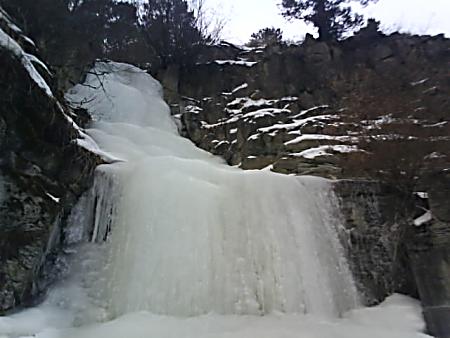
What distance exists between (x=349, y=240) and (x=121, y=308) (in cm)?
293

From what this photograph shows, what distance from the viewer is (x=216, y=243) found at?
195 inches

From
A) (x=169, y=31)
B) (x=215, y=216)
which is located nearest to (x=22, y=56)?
(x=215, y=216)

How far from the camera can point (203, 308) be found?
4.45 metres

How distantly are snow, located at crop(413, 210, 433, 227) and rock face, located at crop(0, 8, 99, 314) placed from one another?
13.9ft

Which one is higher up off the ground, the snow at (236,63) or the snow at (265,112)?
the snow at (236,63)

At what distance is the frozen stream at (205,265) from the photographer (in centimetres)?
416

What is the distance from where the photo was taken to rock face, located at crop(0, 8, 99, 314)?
405cm

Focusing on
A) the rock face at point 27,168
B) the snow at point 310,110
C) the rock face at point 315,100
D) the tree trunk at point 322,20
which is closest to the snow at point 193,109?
the rock face at point 315,100

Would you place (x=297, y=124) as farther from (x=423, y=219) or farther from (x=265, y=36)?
(x=265, y=36)

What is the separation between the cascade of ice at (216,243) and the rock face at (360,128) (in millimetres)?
544

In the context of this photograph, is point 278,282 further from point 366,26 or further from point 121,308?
point 366,26

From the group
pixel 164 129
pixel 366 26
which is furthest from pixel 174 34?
pixel 366 26

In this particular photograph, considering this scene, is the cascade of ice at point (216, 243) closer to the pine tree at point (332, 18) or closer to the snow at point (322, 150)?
the snow at point (322, 150)

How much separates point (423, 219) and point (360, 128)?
7.08 ft
